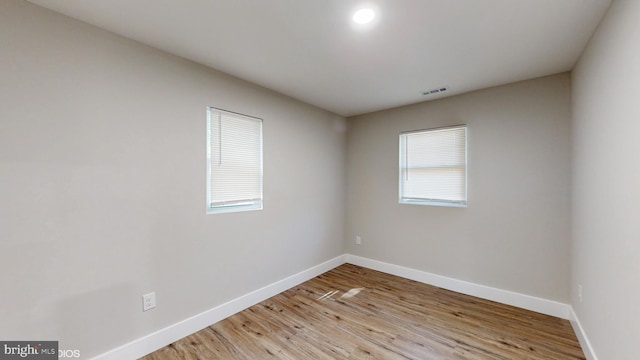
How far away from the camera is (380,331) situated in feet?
7.54

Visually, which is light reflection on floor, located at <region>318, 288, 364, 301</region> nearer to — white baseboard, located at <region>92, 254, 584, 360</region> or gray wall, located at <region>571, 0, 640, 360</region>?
white baseboard, located at <region>92, 254, 584, 360</region>

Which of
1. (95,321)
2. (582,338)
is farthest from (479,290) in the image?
(95,321)

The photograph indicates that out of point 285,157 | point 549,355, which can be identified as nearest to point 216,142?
point 285,157

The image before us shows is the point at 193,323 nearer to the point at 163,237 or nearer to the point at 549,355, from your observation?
the point at 163,237

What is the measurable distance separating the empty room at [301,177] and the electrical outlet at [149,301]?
0.05ft

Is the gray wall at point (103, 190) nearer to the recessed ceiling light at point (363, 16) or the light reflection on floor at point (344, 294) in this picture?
the light reflection on floor at point (344, 294)

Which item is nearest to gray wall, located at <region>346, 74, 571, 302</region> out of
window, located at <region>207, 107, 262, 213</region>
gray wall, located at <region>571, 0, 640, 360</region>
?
gray wall, located at <region>571, 0, 640, 360</region>

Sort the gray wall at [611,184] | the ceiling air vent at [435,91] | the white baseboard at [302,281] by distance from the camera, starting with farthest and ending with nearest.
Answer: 1. the ceiling air vent at [435,91]
2. the white baseboard at [302,281]
3. the gray wall at [611,184]

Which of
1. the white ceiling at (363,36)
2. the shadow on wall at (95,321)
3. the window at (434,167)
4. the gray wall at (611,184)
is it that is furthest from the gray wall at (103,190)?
the gray wall at (611,184)

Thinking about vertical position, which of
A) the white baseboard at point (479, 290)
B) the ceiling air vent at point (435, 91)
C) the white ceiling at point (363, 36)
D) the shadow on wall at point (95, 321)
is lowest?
the white baseboard at point (479, 290)

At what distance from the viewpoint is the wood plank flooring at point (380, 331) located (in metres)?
2.00

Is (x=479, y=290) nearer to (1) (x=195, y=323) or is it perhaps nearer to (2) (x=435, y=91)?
(2) (x=435, y=91)

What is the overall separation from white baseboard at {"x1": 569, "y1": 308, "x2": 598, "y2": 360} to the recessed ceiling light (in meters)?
2.78

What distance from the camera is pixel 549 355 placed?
1951 mm
